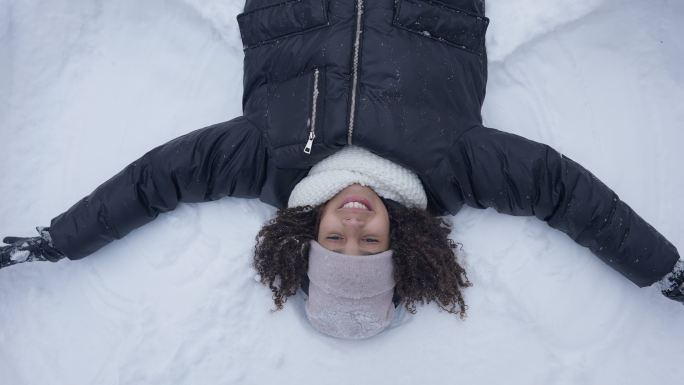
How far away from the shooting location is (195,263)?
2619 mm

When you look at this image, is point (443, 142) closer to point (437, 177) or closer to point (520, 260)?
point (437, 177)

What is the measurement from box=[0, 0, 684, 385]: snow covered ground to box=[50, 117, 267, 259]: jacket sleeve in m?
0.20

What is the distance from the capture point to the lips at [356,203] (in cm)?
214

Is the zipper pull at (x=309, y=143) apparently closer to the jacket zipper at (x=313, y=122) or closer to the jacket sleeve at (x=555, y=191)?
the jacket zipper at (x=313, y=122)

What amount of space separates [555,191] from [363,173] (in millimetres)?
819

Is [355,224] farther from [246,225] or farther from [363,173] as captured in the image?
[246,225]

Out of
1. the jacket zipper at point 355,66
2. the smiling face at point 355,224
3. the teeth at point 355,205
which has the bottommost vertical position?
the smiling face at point 355,224

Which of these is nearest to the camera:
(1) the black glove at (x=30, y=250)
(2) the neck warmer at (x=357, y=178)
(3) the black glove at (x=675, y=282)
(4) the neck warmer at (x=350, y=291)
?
(4) the neck warmer at (x=350, y=291)

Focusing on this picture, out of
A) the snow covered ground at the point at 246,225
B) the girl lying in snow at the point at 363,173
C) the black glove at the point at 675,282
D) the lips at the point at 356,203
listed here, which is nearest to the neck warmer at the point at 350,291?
the girl lying in snow at the point at 363,173

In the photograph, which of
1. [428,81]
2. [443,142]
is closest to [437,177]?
[443,142]

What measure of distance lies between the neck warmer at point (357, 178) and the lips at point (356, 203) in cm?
7

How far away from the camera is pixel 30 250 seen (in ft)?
8.27

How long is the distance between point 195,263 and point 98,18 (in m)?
1.40

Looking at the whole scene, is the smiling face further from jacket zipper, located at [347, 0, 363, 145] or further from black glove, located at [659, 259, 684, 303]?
black glove, located at [659, 259, 684, 303]
